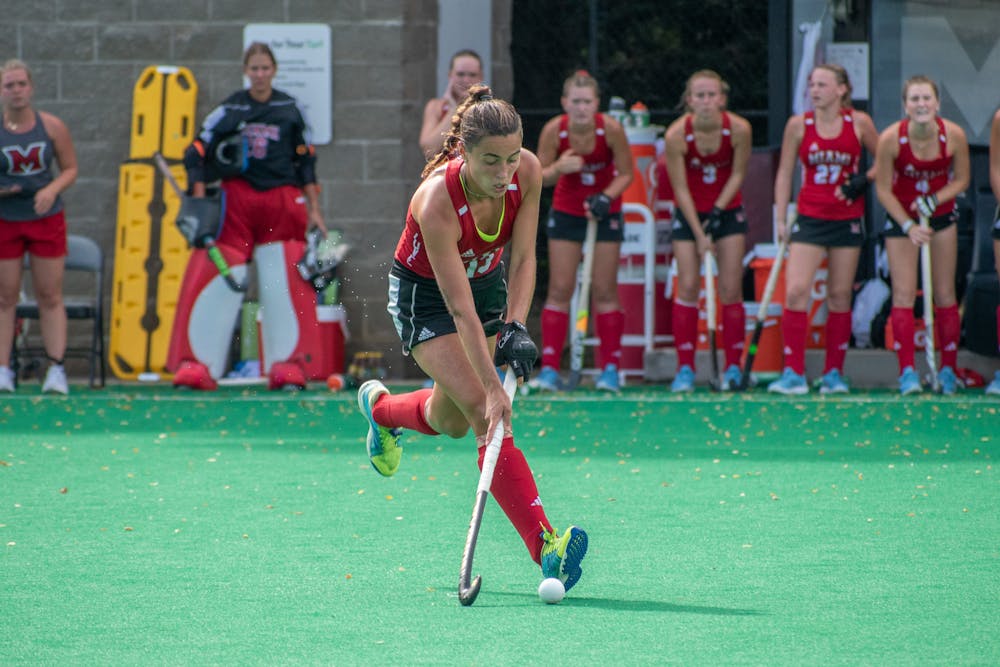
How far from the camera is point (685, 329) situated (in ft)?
35.1

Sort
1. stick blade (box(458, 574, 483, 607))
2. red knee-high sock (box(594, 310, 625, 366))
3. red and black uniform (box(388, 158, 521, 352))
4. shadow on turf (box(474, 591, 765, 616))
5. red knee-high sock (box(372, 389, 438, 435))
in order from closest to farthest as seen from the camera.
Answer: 1. shadow on turf (box(474, 591, 765, 616))
2. stick blade (box(458, 574, 483, 607))
3. red and black uniform (box(388, 158, 521, 352))
4. red knee-high sock (box(372, 389, 438, 435))
5. red knee-high sock (box(594, 310, 625, 366))

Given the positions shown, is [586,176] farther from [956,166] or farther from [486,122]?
[486,122]

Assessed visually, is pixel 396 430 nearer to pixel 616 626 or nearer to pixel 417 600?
pixel 417 600

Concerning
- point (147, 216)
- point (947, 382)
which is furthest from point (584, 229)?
point (147, 216)

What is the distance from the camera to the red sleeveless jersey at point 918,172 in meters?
10.2

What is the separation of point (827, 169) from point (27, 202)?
4970mm

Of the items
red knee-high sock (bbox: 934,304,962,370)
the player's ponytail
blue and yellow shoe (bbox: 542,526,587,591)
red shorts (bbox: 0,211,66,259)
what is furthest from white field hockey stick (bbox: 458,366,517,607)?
red shorts (bbox: 0,211,66,259)

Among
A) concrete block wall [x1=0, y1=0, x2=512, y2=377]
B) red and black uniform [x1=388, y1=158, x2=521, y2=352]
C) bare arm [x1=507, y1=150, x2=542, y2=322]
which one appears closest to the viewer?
bare arm [x1=507, y1=150, x2=542, y2=322]

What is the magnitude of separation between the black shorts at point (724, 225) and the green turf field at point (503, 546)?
214 centimetres

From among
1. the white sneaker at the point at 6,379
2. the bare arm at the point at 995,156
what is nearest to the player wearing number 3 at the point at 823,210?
the bare arm at the point at 995,156

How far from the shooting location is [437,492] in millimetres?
6082

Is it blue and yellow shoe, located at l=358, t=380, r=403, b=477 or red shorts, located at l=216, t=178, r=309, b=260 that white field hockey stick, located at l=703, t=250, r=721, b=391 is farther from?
blue and yellow shoe, located at l=358, t=380, r=403, b=477

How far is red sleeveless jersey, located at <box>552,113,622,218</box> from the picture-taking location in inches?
411

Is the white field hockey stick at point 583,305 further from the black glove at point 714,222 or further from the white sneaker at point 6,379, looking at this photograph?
the white sneaker at point 6,379
